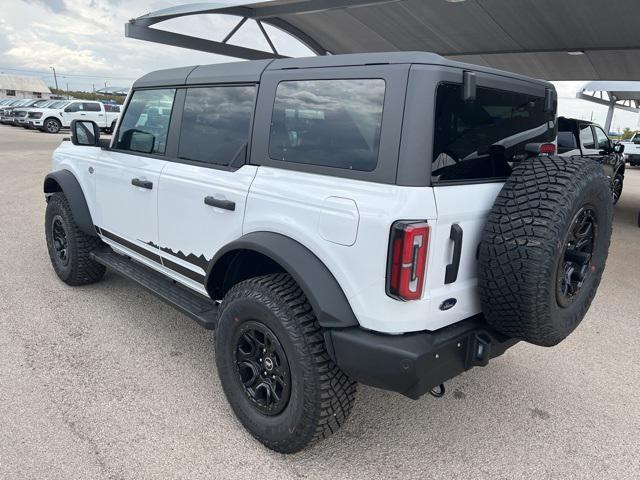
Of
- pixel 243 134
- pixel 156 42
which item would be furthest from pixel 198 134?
pixel 156 42

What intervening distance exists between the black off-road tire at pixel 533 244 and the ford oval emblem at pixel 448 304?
5.1 inches

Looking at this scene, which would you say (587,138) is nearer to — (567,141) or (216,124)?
(567,141)

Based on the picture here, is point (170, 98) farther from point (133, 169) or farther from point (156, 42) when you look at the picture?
point (156, 42)

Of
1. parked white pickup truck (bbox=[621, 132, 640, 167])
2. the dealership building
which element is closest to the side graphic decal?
parked white pickup truck (bbox=[621, 132, 640, 167])

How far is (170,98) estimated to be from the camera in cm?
333

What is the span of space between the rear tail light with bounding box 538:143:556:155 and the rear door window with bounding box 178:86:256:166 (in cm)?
166

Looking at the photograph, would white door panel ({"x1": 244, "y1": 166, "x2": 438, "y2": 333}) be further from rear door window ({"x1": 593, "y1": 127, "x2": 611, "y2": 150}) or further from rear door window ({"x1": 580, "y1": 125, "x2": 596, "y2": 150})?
rear door window ({"x1": 593, "y1": 127, "x2": 611, "y2": 150})

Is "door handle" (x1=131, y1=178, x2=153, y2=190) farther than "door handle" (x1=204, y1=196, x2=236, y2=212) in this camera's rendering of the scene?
Yes

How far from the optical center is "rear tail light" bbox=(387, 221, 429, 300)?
1957 mm

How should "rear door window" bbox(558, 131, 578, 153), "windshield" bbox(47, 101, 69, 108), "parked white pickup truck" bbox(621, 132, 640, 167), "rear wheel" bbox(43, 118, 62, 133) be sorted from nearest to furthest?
"rear door window" bbox(558, 131, 578, 153), "parked white pickup truck" bbox(621, 132, 640, 167), "rear wheel" bbox(43, 118, 62, 133), "windshield" bbox(47, 101, 69, 108)

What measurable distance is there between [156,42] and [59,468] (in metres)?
10.2

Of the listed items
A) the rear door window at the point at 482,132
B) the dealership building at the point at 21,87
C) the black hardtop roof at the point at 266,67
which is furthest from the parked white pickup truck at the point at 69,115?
the dealership building at the point at 21,87

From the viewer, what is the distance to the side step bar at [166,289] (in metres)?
2.95

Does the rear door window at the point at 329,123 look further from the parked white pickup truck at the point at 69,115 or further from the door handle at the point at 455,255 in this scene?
the parked white pickup truck at the point at 69,115
